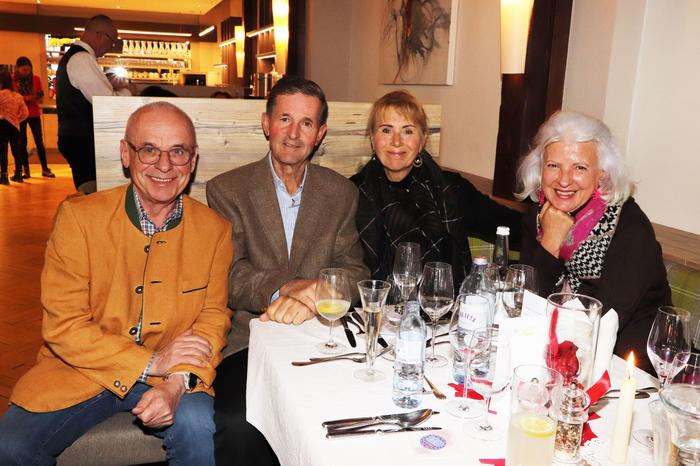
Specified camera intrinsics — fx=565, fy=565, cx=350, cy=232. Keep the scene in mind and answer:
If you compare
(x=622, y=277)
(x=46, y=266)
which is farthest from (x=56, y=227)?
(x=622, y=277)

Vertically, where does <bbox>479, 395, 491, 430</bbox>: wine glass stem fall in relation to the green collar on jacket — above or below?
below

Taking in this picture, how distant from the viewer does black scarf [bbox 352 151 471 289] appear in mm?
2428

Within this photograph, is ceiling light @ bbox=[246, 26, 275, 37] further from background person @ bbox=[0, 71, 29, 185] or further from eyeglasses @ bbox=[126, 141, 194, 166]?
eyeglasses @ bbox=[126, 141, 194, 166]

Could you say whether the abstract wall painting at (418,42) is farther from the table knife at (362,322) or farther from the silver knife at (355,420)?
the silver knife at (355,420)

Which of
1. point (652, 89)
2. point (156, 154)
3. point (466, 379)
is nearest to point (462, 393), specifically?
point (466, 379)

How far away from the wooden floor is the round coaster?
2412 mm

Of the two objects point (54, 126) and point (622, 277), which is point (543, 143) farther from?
point (54, 126)

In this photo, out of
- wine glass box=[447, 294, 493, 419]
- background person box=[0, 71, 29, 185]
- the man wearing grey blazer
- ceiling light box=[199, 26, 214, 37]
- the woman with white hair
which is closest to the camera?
wine glass box=[447, 294, 493, 419]

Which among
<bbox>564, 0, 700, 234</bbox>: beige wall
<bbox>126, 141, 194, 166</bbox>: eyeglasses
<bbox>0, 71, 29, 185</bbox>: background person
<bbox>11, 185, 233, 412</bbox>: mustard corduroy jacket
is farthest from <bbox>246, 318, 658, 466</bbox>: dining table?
<bbox>0, 71, 29, 185</bbox>: background person

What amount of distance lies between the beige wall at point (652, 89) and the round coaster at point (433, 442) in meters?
2.00

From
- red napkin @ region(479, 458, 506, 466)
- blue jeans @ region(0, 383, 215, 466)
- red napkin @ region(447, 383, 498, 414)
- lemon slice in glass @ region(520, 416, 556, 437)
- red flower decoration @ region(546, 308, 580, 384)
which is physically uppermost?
red flower decoration @ region(546, 308, 580, 384)

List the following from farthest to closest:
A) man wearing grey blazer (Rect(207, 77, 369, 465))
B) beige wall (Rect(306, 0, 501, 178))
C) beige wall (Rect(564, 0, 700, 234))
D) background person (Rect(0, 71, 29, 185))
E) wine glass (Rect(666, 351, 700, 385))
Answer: background person (Rect(0, 71, 29, 185)), beige wall (Rect(306, 0, 501, 178)), beige wall (Rect(564, 0, 700, 234)), man wearing grey blazer (Rect(207, 77, 369, 465)), wine glass (Rect(666, 351, 700, 385))

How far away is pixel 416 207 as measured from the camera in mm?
2525

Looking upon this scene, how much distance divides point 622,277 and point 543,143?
1.99 feet
